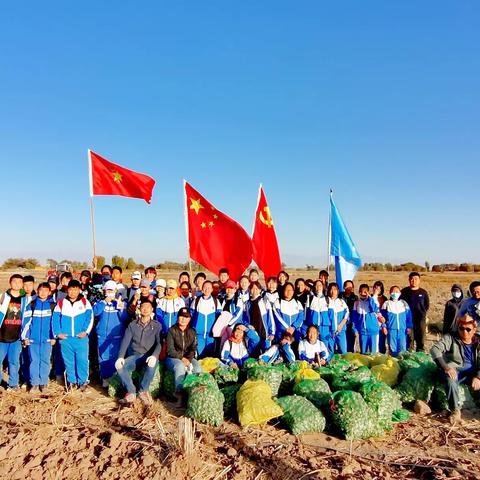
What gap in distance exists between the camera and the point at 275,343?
321 inches

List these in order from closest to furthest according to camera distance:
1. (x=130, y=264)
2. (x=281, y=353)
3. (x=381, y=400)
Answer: (x=381, y=400)
(x=281, y=353)
(x=130, y=264)

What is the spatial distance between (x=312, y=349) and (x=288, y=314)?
838 mm

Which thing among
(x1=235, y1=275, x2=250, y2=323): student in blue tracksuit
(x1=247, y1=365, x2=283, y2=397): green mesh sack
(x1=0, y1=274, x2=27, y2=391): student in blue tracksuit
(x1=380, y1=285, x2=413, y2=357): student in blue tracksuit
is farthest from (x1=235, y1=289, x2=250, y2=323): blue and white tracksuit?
(x1=0, y1=274, x2=27, y2=391): student in blue tracksuit

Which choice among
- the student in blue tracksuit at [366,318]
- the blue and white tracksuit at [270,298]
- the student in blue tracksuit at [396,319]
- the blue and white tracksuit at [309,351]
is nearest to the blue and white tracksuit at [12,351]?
the blue and white tracksuit at [270,298]

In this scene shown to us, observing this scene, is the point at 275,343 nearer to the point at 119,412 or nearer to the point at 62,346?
the point at 119,412

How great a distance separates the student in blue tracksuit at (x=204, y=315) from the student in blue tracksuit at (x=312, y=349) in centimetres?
161

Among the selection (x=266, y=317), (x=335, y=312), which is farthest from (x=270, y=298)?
(x=335, y=312)

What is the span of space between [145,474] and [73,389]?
3.32 m

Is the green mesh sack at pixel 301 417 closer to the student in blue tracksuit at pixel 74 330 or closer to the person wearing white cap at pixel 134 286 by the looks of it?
the student in blue tracksuit at pixel 74 330

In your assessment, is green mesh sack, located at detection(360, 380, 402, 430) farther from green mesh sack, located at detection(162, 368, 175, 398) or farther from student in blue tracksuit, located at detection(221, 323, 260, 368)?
green mesh sack, located at detection(162, 368, 175, 398)

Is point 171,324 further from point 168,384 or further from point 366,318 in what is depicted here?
point 366,318

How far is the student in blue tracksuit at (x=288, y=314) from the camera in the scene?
8266 millimetres

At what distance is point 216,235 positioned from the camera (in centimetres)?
1077

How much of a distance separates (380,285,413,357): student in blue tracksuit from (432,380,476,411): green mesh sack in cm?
287
